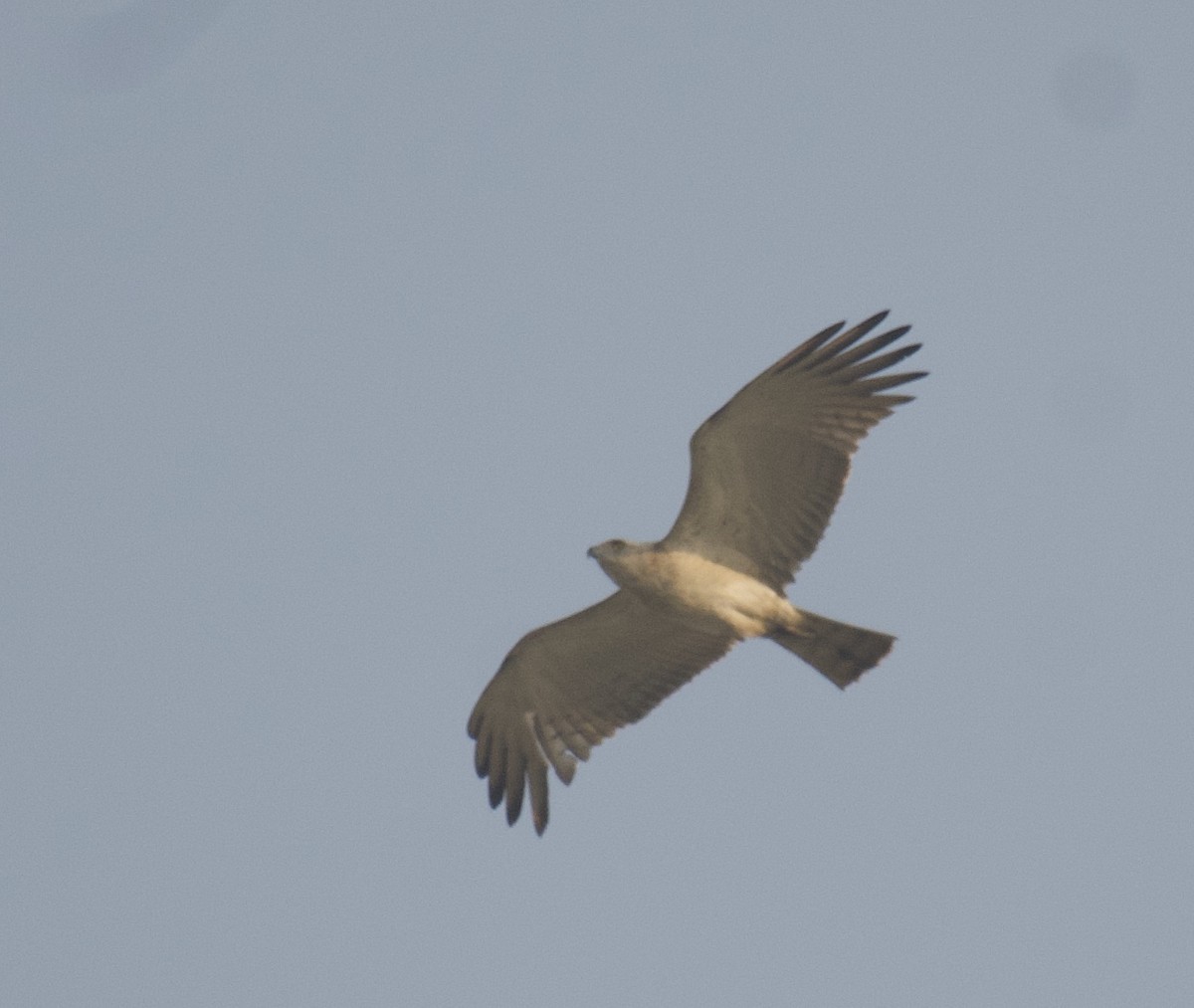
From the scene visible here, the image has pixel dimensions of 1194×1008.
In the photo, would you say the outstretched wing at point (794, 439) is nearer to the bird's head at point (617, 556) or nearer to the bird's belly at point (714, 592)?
the bird's belly at point (714, 592)

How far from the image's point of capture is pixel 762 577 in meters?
15.2

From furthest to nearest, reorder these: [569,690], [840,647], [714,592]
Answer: [569,690], [714,592], [840,647]

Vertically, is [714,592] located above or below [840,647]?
above

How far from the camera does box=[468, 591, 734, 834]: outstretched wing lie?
15.8 meters

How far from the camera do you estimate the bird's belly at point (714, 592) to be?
15.0 m

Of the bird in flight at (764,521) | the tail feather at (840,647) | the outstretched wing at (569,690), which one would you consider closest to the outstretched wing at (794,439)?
the bird in flight at (764,521)

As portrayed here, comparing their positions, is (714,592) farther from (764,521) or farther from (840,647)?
(840,647)

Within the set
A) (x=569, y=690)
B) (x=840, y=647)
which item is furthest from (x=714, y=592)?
(x=569, y=690)

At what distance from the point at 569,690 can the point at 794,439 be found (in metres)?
3.10

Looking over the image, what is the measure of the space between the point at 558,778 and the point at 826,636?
281 centimetres

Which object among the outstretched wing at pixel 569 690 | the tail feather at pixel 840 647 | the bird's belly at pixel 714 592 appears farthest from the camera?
the outstretched wing at pixel 569 690

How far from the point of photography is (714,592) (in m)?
15.0

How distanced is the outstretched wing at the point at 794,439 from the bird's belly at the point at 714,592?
0.23 meters

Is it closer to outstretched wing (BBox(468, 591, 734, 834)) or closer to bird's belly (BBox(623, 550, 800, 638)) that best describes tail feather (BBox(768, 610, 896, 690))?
bird's belly (BBox(623, 550, 800, 638))
